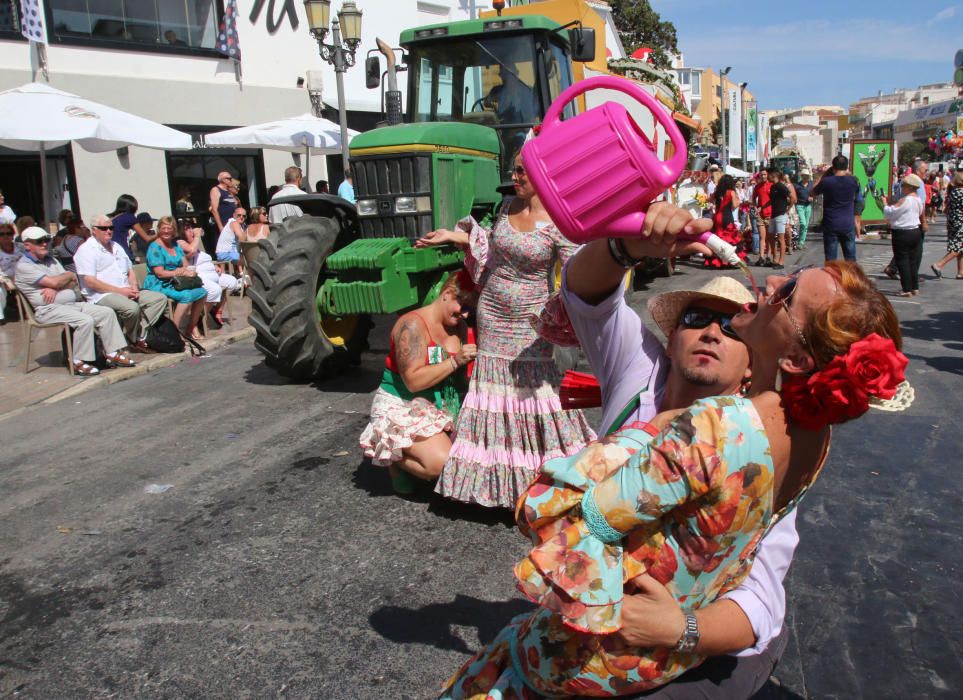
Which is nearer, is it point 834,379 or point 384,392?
point 834,379

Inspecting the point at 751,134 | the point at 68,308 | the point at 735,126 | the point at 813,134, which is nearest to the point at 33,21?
the point at 68,308

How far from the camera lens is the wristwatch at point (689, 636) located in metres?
1.48

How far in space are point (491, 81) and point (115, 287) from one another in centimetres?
441

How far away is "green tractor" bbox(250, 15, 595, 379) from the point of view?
19.1ft

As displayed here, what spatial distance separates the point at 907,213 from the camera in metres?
10.2

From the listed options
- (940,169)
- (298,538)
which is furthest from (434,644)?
(940,169)

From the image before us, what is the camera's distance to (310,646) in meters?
3.05

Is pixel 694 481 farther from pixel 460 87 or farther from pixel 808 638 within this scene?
pixel 460 87

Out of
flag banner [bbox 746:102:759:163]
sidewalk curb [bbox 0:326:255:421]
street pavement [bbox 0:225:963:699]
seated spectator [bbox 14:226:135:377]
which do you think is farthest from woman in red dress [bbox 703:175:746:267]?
flag banner [bbox 746:102:759:163]

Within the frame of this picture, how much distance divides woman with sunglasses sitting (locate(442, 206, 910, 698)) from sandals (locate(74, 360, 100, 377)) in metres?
7.02

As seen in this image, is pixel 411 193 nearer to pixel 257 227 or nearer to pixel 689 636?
pixel 689 636

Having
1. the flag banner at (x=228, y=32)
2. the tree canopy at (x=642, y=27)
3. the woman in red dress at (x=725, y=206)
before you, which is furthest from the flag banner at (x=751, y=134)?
the flag banner at (x=228, y=32)

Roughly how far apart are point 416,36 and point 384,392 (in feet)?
12.7

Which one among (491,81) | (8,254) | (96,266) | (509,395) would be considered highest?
(491,81)
